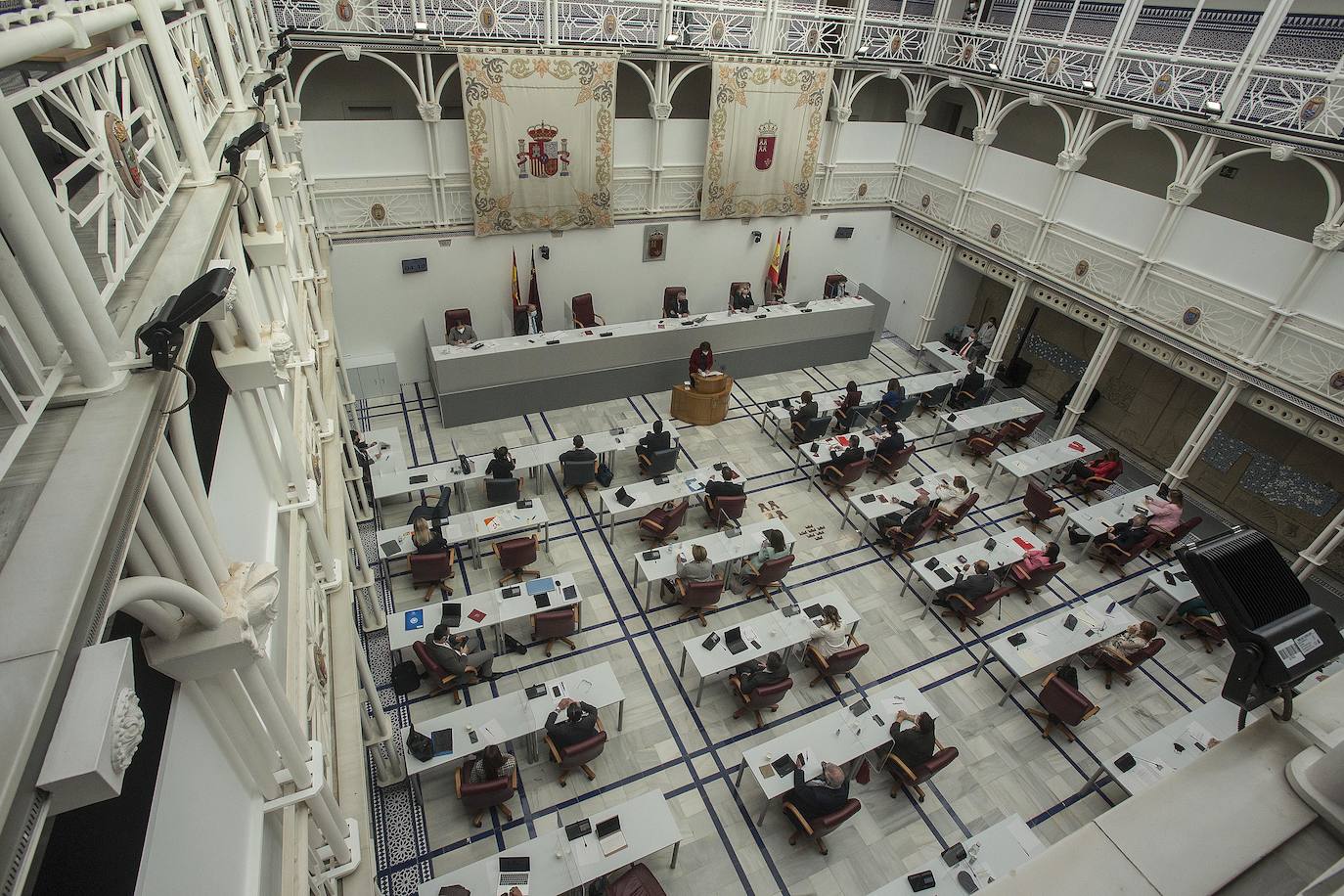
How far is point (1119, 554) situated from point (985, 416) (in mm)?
3221

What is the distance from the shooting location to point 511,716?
683 cm

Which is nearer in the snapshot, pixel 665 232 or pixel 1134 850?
pixel 1134 850

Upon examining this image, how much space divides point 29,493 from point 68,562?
0.94 ft

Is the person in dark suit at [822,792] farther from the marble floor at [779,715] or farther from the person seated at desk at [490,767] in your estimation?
the person seated at desk at [490,767]

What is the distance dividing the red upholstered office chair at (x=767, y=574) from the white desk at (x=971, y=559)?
5.63 ft

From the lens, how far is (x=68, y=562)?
122 cm

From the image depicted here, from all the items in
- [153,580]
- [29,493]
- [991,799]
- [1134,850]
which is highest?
[29,493]

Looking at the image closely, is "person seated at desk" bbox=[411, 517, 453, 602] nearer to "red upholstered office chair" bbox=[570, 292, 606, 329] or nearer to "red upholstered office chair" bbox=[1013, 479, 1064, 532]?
"red upholstered office chair" bbox=[570, 292, 606, 329]

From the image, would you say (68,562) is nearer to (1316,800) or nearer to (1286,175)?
(1316,800)

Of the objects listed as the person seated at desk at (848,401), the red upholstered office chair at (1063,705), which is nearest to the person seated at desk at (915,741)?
the red upholstered office chair at (1063,705)

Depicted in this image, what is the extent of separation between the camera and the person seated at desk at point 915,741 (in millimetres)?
6703

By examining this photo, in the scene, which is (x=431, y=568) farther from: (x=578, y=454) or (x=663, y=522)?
(x=663, y=522)

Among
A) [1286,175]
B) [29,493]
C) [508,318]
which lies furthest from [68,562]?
[1286,175]

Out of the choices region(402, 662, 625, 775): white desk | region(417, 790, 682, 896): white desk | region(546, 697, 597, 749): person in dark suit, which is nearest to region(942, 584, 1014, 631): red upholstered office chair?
region(402, 662, 625, 775): white desk
